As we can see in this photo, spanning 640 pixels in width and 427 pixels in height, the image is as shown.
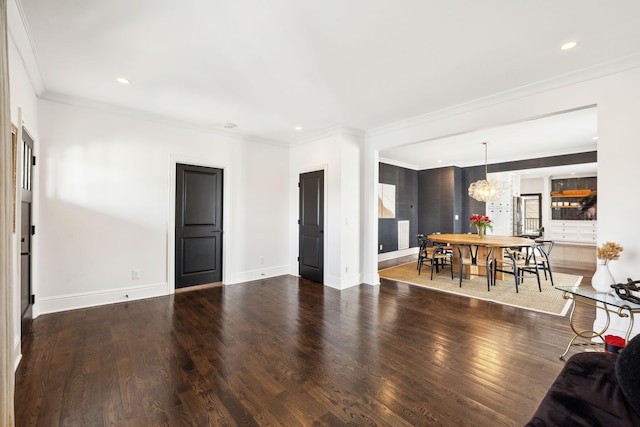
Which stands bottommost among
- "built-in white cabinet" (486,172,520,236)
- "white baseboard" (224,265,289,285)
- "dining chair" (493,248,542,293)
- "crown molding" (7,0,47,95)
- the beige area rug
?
the beige area rug

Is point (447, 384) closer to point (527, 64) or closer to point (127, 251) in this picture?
point (527, 64)

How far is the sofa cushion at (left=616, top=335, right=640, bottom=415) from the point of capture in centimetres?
122

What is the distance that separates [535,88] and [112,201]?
17.6 feet

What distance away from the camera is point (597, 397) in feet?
4.25

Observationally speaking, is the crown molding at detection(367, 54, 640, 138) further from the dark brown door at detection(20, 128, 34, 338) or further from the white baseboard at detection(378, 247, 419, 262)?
the dark brown door at detection(20, 128, 34, 338)

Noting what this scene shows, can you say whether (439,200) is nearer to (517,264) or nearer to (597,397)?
(517,264)

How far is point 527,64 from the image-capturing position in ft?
9.21

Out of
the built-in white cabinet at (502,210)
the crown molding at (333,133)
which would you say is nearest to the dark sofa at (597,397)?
the crown molding at (333,133)

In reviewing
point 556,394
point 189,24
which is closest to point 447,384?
point 556,394

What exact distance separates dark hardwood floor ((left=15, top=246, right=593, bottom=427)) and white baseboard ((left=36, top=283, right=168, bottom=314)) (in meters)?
0.19

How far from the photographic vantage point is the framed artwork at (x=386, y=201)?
7.62m

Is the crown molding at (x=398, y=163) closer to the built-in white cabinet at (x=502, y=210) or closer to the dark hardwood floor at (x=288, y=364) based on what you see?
the built-in white cabinet at (x=502, y=210)

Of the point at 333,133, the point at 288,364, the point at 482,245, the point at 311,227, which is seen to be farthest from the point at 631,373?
the point at 311,227

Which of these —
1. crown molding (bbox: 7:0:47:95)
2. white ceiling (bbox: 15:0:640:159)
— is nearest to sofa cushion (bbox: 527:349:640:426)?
white ceiling (bbox: 15:0:640:159)
